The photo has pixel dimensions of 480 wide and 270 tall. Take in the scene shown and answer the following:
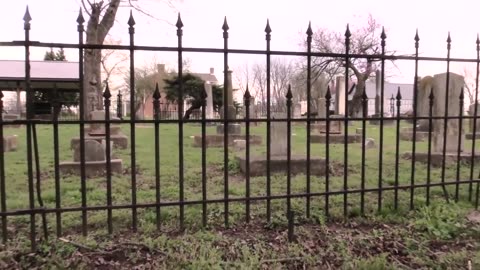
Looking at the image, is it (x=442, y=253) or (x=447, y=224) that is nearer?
(x=442, y=253)

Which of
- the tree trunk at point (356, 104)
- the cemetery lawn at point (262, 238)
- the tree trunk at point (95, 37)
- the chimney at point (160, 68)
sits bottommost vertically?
the cemetery lawn at point (262, 238)

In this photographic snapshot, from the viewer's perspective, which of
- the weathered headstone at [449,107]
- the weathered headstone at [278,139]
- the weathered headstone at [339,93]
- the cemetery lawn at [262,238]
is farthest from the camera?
the weathered headstone at [339,93]

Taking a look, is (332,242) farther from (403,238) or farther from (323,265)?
(403,238)

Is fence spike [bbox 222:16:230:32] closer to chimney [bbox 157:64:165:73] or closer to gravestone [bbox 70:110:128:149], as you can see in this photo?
gravestone [bbox 70:110:128:149]

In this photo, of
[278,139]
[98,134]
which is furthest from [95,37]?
[278,139]

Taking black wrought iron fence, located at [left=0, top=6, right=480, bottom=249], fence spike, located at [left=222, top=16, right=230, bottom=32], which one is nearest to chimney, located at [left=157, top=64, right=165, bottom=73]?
black wrought iron fence, located at [left=0, top=6, right=480, bottom=249]

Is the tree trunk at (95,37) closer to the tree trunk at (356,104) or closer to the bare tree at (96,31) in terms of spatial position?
the bare tree at (96,31)

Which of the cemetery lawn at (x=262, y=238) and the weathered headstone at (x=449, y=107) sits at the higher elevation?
the weathered headstone at (x=449, y=107)

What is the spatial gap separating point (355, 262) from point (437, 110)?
706 centimetres

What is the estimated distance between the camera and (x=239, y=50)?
3582 mm

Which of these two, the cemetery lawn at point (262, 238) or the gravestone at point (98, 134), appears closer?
the cemetery lawn at point (262, 238)

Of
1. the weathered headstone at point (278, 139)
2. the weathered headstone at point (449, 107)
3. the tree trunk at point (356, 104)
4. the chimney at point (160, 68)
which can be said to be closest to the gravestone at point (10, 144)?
the weathered headstone at point (278, 139)

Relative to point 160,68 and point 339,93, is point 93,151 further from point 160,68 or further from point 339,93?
point 160,68

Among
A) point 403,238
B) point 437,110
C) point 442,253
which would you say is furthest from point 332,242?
point 437,110
